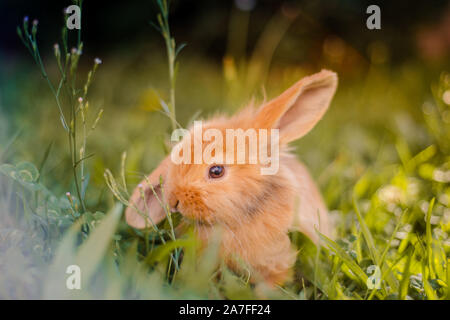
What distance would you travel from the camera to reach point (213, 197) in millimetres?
1444

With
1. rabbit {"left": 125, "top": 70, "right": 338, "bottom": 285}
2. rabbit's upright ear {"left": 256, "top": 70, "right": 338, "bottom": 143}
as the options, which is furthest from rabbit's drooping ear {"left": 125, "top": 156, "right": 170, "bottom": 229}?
rabbit's upright ear {"left": 256, "top": 70, "right": 338, "bottom": 143}

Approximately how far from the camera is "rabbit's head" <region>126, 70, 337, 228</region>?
146cm

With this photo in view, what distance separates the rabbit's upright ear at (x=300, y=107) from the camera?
62.6 inches

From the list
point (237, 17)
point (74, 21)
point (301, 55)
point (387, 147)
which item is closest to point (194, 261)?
point (74, 21)

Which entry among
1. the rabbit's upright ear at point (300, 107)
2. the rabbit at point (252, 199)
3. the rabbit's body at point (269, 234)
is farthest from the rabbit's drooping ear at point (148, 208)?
the rabbit's upright ear at point (300, 107)

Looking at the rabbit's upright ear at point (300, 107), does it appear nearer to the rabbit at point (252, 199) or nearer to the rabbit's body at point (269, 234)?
the rabbit at point (252, 199)

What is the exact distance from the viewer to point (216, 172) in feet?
4.93

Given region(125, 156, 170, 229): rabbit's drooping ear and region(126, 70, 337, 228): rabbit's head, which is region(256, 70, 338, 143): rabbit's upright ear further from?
region(125, 156, 170, 229): rabbit's drooping ear

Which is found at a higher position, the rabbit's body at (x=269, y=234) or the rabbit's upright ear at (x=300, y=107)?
the rabbit's upright ear at (x=300, y=107)

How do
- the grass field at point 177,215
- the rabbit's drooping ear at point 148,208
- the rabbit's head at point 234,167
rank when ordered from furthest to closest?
1. the rabbit's drooping ear at point 148,208
2. the rabbit's head at point 234,167
3. the grass field at point 177,215

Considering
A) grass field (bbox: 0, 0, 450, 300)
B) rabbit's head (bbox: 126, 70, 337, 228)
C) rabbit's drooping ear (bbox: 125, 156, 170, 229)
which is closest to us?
grass field (bbox: 0, 0, 450, 300)

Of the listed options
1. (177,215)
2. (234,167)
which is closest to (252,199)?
(234,167)

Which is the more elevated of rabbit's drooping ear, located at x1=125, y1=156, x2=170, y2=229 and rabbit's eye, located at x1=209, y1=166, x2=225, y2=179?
rabbit's eye, located at x1=209, y1=166, x2=225, y2=179

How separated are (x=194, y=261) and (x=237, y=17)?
3719mm
